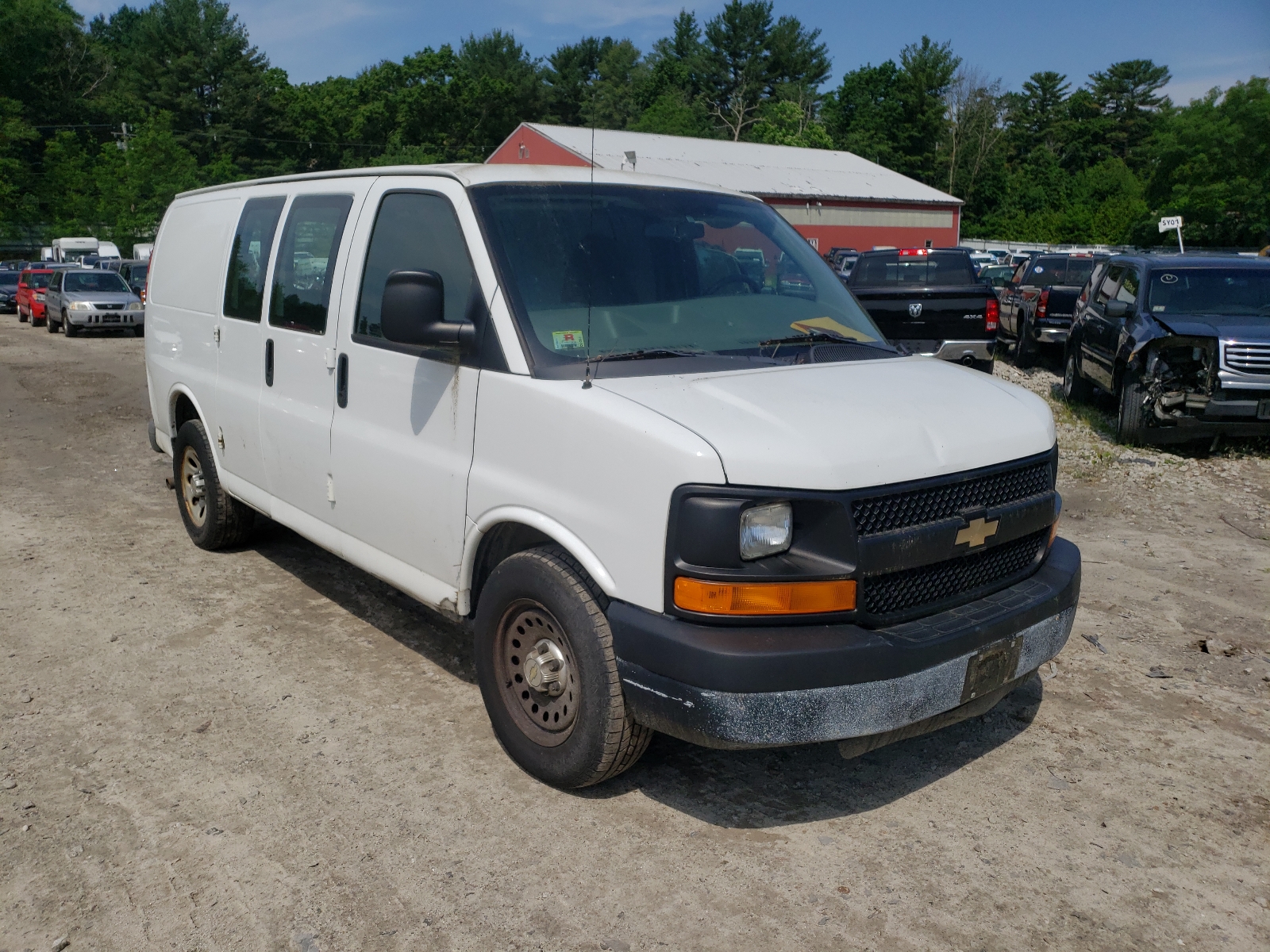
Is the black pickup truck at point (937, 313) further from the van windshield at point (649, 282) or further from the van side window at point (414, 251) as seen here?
the van side window at point (414, 251)

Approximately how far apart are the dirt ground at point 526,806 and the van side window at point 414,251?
1.67m

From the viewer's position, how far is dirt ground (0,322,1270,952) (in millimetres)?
3094

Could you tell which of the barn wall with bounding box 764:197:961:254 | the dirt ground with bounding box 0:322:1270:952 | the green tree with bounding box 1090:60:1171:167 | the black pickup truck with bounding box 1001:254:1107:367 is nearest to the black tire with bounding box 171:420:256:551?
the dirt ground with bounding box 0:322:1270:952

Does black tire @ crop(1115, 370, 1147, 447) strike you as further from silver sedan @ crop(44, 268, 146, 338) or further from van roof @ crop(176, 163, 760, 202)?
silver sedan @ crop(44, 268, 146, 338)

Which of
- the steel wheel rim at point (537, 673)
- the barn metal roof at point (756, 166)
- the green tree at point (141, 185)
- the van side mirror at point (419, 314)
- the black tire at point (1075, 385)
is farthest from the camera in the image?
the green tree at point (141, 185)

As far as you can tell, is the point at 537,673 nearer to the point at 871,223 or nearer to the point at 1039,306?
the point at 1039,306

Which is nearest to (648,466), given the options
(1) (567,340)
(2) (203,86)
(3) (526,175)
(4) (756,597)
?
(4) (756,597)

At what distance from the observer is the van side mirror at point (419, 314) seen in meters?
3.72

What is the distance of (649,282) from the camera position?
13.5ft

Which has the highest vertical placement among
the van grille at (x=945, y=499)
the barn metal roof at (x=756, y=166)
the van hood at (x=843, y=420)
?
the barn metal roof at (x=756, y=166)

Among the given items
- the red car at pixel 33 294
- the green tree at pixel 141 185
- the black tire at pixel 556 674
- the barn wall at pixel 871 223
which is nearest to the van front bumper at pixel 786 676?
the black tire at pixel 556 674

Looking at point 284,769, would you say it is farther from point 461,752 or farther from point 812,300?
point 812,300

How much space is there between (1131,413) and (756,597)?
825 cm

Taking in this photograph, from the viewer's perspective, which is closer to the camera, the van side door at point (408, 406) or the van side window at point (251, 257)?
the van side door at point (408, 406)
